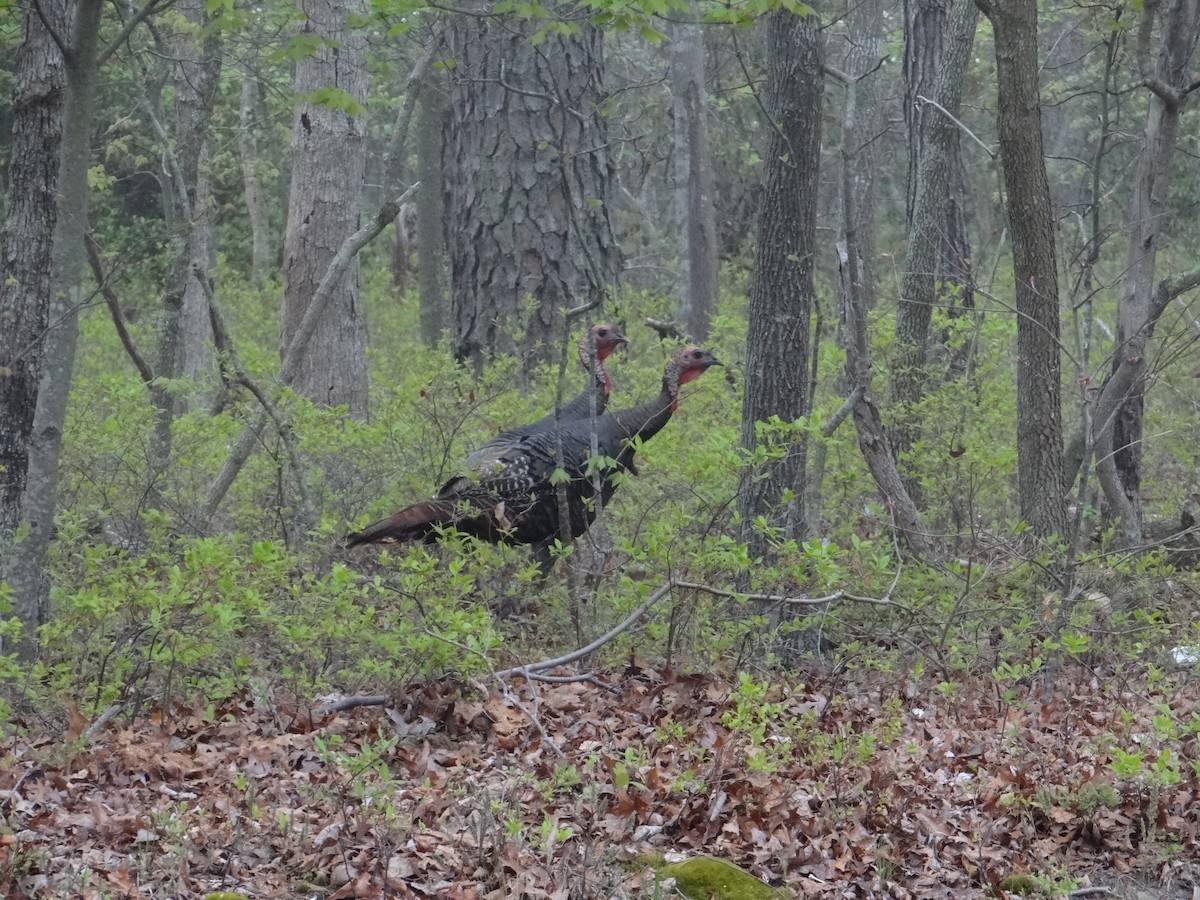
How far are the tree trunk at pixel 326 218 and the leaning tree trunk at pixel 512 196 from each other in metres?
1.15

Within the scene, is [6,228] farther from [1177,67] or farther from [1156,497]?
[1156,497]

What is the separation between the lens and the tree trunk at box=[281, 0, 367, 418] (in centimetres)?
1158

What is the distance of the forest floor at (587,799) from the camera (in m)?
4.45

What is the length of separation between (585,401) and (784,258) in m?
1.74

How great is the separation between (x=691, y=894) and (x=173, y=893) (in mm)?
1696

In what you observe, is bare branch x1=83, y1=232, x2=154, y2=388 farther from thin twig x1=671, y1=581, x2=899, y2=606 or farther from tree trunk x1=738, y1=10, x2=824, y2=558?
tree trunk x1=738, y1=10, x2=824, y2=558

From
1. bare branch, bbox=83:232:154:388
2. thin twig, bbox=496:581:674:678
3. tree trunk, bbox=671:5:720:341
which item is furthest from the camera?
tree trunk, bbox=671:5:720:341

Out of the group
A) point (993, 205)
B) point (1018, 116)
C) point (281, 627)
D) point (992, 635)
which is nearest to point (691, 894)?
point (281, 627)

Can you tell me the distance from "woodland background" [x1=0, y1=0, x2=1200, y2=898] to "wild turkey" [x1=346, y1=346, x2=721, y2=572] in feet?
0.78

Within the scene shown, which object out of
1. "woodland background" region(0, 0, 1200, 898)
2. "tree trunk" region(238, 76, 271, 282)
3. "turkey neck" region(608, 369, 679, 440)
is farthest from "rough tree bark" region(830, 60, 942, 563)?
"tree trunk" region(238, 76, 271, 282)

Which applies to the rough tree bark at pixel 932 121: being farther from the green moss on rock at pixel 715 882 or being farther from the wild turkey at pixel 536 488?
the green moss on rock at pixel 715 882

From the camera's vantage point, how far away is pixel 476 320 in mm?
12711

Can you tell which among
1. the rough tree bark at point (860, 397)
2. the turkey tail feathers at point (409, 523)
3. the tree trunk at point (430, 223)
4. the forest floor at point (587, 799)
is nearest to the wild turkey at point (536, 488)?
the turkey tail feathers at point (409, 523)

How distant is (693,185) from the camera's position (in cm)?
1838
